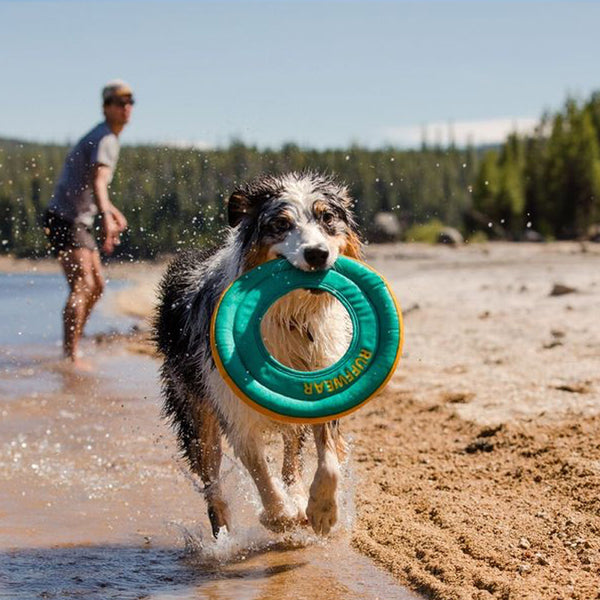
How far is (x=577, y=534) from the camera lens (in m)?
4.76

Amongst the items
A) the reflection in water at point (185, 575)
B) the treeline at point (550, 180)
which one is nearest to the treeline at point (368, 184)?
the treeline at point (550, 180)

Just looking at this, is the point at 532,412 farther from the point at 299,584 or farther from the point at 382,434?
the point at 299,584

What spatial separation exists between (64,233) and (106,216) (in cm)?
111

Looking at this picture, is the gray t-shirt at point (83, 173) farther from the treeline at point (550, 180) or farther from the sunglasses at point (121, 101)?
the treeline at point (550, 180)

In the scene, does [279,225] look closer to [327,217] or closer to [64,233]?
[327,217]

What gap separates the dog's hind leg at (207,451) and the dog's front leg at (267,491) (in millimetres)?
414

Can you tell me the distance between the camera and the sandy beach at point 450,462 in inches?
179

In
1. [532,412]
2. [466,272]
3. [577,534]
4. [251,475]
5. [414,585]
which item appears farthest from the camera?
[466,272]

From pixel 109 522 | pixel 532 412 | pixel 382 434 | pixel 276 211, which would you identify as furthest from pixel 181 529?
pixel 532 412

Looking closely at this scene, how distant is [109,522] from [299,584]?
155 cm

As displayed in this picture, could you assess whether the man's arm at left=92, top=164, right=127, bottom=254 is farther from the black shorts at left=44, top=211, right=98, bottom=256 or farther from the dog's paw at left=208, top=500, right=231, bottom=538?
the dog's paw at left=208, top=500, right=231, bottom=538

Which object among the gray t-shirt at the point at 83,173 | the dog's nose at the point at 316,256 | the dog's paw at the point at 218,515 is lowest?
the dog's paw at the point at 218,515

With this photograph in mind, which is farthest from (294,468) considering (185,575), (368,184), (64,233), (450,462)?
(368,184)

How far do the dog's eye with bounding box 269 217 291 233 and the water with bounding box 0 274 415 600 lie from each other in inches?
57.5
